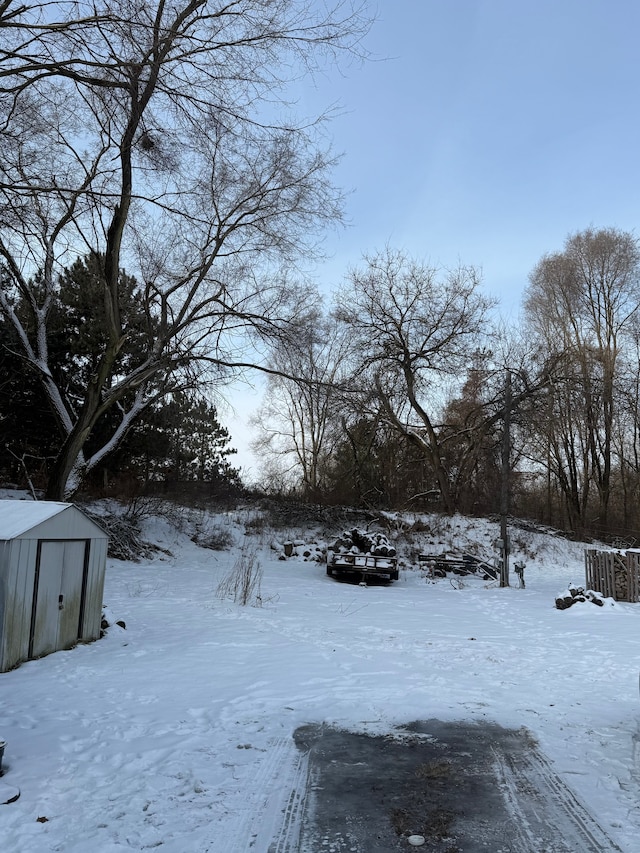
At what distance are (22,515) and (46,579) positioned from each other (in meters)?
0.80

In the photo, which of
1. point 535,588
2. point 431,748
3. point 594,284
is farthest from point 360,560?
point 594,284

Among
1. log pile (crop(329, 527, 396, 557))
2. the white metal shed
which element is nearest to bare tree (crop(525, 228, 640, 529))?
log pile (crop(329, 527, 396, 557))

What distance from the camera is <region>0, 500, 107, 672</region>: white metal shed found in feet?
21.7

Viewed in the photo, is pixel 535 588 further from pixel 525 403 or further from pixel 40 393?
pixel 40 393

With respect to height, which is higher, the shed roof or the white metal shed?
the shed roof

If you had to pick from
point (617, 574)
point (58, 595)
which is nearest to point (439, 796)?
point (58, 595)

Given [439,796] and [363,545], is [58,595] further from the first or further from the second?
[363,545]

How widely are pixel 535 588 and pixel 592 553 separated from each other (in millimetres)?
3315

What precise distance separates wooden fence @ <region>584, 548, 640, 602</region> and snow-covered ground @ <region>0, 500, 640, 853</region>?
68.7 inches

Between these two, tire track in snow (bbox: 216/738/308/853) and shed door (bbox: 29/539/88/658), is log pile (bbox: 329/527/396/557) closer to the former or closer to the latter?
shed door (bbox: 29/539/88/658)

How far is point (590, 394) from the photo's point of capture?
86.8 feet

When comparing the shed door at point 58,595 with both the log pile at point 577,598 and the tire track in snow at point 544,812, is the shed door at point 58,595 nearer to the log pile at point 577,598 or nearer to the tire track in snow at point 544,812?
the tire track in snow at point 544,812

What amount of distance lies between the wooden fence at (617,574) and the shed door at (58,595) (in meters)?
12.0

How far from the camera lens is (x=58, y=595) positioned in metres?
7.51
